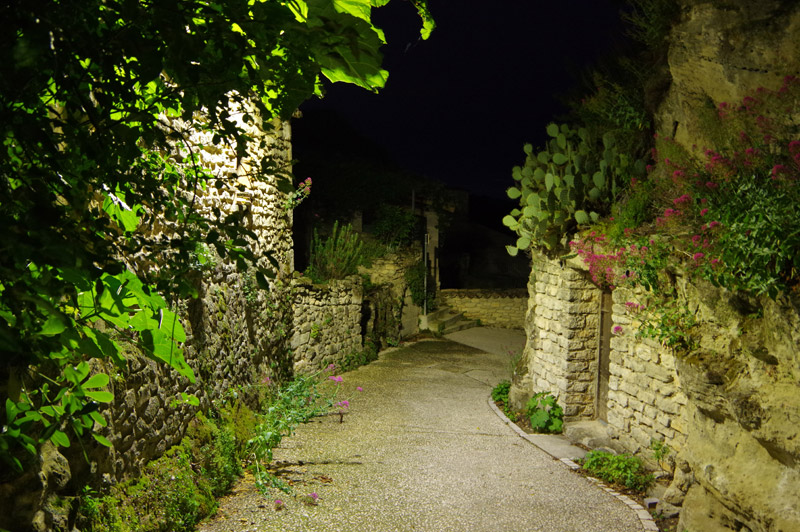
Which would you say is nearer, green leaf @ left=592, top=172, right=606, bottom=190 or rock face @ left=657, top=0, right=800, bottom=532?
rock face @ left=657, top=0, right=800, bottom=532

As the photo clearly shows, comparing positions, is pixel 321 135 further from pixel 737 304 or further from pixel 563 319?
pixel 737 304

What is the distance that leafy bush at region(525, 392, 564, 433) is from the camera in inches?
303

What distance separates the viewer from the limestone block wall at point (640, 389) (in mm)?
5793

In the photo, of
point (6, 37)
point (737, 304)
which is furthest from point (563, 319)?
point (6, 37)

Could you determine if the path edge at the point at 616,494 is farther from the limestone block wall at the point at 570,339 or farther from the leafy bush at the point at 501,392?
the leafy bush at the point at 501,392

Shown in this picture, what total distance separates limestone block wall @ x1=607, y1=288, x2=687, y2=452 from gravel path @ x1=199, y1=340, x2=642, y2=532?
0.85m

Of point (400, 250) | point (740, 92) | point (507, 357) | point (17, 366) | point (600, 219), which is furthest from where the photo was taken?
point (400, 250)

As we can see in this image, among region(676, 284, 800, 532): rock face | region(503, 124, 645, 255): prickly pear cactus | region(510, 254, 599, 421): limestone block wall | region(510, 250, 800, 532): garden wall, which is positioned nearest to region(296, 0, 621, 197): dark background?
region(503, 124, 645, 255): prickly pear cactus

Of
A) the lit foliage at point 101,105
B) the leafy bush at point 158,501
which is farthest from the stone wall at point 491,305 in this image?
the lit foliage at point 101,105

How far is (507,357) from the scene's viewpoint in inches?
534

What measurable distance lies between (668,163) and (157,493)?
18.8 ft

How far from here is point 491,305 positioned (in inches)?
711

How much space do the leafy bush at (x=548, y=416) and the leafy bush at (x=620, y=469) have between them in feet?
4.09

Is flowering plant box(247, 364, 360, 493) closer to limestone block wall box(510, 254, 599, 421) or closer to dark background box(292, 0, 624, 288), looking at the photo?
limestone block wall box(510, 254, 599, 421)
